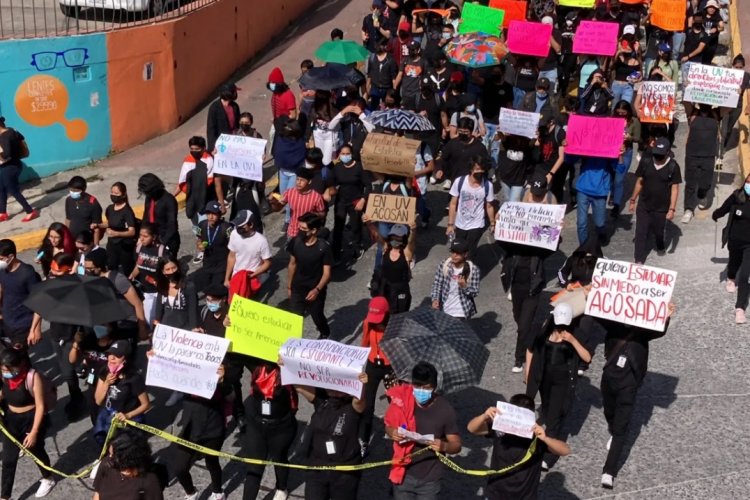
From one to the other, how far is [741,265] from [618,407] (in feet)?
12.6

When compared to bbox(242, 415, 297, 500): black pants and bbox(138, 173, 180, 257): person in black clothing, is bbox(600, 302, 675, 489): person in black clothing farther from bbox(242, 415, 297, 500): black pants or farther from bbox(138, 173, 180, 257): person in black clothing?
bbox(138, 173, 180, 257): person in black clothing

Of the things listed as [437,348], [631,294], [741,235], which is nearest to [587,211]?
[741,235]

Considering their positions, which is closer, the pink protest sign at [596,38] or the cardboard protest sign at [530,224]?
the cardboard protest sign at [530,224]

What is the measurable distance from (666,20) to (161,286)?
11983 mm

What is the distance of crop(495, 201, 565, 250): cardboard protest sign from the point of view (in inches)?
477

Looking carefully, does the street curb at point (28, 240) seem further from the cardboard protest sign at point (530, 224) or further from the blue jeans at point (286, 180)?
the cardboard protest sign at point (530, 224)

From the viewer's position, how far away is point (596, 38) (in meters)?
18.6

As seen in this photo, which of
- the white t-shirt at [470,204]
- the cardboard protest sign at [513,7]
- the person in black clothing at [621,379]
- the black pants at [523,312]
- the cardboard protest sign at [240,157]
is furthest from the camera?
the cardboard protest sign at [513,7]

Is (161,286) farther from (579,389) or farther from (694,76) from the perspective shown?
(694,76)

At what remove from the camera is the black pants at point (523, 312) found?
11.9m

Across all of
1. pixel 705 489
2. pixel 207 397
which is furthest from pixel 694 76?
pixel 207 397

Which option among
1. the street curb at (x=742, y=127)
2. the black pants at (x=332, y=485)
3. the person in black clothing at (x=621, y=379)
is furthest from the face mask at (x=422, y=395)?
the street curb at (x=742, y=127)

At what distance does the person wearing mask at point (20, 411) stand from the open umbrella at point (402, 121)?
6588 mm

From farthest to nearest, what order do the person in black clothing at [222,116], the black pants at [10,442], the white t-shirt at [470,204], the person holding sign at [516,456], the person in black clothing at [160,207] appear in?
1. the person in black clothing at [222,116]
2. the white t-shirt at [470,204]
3. the person in black clothing at [160,207]
4. the black pants at [10,442]
5. the person holding sign at [516,456]
